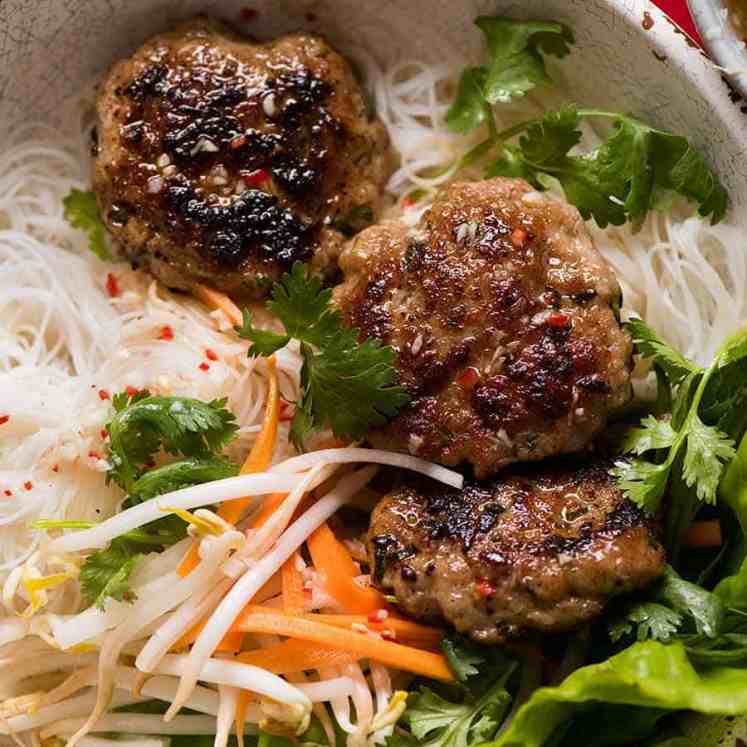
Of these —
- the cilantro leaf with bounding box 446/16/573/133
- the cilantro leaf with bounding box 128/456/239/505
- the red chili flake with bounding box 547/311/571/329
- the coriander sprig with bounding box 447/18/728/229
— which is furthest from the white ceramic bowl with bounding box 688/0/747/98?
the cilantro leaf with bounding box 128/456/239/505

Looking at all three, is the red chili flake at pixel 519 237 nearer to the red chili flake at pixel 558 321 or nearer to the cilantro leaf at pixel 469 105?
the red chili flake at pixel 558 321

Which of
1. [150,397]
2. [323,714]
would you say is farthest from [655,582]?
[150,397]

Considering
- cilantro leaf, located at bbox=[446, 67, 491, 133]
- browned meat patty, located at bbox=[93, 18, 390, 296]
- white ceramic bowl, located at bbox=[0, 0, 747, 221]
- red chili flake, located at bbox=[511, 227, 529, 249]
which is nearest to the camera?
red chili flake, located at bbox=[511, 227, 529, 249]

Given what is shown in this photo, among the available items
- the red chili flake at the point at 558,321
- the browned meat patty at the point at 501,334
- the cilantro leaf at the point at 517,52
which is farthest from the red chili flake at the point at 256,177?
the red chili flake at the point at 558,321

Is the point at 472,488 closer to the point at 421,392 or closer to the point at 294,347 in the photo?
the point at 421,392

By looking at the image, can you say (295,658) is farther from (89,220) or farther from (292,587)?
(89,220)

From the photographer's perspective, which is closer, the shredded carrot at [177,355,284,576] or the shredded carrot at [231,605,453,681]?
the shredded carrot at [231,605,453,681]

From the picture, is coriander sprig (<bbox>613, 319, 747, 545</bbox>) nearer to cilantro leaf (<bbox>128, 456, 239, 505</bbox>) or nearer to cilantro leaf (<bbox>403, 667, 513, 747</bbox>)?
cilantro leaf (<bbox>403, 667, 513, 747</bbox>)
